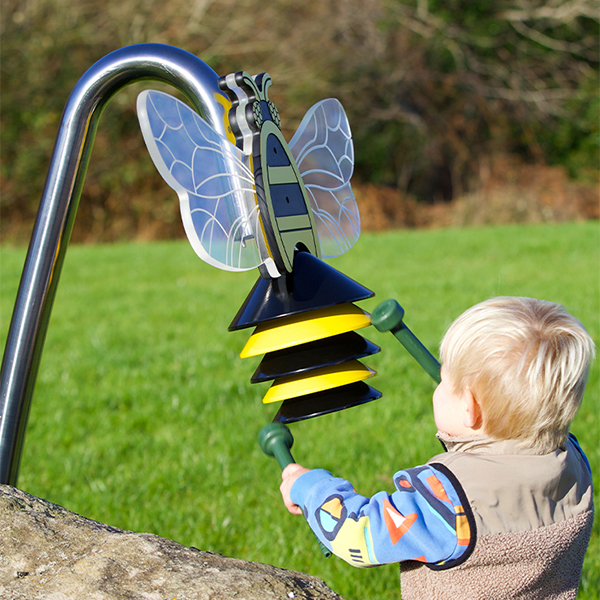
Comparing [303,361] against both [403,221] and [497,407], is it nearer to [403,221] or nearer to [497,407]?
[497,407]

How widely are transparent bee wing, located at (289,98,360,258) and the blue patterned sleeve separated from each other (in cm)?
44

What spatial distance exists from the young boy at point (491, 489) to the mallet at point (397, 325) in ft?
0.20

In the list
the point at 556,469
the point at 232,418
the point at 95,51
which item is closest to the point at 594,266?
the point at 232,418

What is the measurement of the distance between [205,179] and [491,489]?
Result: 2.28 ft

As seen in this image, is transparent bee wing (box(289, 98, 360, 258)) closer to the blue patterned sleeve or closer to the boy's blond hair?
the boy's blond hair

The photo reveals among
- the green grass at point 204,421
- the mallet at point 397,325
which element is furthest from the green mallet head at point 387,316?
Result: the green grass at point 204,421

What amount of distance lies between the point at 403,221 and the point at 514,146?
15.2ft

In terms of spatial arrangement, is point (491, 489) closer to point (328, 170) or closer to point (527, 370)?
point (527, 370)

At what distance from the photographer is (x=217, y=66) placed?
555 inches

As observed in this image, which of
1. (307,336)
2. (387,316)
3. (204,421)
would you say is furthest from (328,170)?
(204,421)

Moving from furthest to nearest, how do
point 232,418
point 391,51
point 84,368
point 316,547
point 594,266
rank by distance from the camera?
point 391,51, point 594,266, point 84,368, point 232,418, point 316,547

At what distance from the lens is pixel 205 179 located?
976mm

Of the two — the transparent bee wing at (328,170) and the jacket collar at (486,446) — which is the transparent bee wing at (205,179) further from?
the jacket collar at (486,446)

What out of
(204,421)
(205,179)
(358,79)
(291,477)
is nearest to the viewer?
(205,179)
